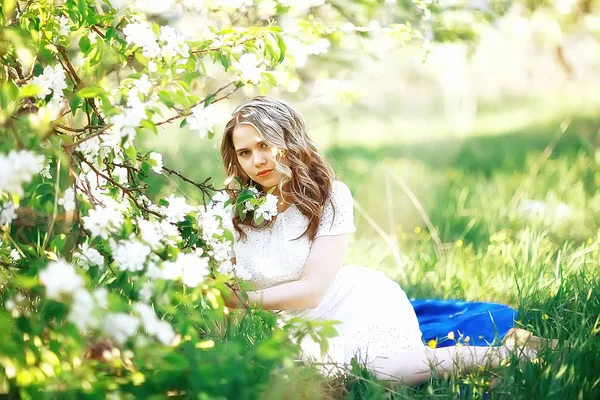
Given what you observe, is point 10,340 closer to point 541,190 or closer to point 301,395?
point 301,395

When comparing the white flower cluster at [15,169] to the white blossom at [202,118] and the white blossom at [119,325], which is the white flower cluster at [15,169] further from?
the white blossom at [202,118]

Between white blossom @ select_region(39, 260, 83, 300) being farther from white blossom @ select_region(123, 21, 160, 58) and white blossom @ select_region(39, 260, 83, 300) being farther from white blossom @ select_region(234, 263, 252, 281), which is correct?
white blossom @ select_region(234, 263, 252, 281)

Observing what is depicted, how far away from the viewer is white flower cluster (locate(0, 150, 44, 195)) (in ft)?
4.41

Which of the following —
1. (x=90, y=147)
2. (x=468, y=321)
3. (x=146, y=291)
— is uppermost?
(x=90, y=147)

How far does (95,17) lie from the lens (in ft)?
6.49

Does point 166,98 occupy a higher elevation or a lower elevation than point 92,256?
higher

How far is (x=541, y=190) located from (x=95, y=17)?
3891mm

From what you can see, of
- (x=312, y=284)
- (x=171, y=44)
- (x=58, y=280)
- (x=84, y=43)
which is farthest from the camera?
(x=312, y=284)

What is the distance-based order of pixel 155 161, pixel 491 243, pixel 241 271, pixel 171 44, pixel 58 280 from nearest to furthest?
pixel 58 280
pixel 171 44
pixel 155 161
pixel 241 271
pixel 491 243

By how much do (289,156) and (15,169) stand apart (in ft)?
4.66

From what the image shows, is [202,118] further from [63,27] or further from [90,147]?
[63,27]

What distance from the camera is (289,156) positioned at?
268cm

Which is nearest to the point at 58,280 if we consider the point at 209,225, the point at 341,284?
the point at 209,225

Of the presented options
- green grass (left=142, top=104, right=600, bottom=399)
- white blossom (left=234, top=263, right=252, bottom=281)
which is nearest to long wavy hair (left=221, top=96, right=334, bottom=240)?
white blossom (left=234, top=263, right=252, bottom=281)
